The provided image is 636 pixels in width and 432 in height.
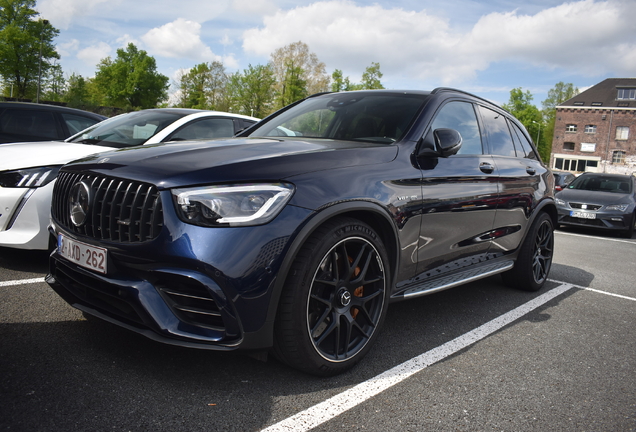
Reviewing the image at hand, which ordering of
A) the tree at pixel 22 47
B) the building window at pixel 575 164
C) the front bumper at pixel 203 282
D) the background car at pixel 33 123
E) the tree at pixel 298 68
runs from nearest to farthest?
1. the front bumper at pixel 203 282
2. the background car at pixel 33 123
3. the tree at pixel 22 47
4. the tree at pixel 298 68
5. the building window at pixel 575 164

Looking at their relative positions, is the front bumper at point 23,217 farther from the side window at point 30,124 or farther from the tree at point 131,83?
the tree at point 131,83

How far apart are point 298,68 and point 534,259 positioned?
49007mm

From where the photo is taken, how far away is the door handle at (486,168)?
12.8 ft

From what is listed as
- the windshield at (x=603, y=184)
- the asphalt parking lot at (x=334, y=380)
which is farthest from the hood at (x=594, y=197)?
the asphalt parking lot at (x=334, y=380)

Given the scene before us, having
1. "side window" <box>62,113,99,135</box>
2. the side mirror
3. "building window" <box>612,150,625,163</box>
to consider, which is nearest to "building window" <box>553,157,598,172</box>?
"building window" <box>612,150,625,163</box>

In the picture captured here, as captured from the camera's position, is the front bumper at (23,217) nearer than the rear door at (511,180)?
Yes

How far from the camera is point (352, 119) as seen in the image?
3.70 metres

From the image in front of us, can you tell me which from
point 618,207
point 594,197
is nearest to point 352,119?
point 618,207

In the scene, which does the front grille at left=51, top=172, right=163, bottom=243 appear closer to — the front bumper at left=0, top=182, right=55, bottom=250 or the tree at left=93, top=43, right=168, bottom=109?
the front bumper at left=0, top=182, right=55, bottom=250

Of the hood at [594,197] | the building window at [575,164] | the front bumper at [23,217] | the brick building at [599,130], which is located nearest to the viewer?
the front bumper at [23,217]

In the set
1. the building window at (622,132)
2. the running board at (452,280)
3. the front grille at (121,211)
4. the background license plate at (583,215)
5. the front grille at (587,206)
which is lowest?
the background license plate at (583,215)

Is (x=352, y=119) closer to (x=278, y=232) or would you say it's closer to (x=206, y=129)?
(x=278, y=232)

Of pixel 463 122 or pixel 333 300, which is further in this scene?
pixel 463 122

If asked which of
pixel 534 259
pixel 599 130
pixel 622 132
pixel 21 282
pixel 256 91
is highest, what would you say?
pixel 256 91
